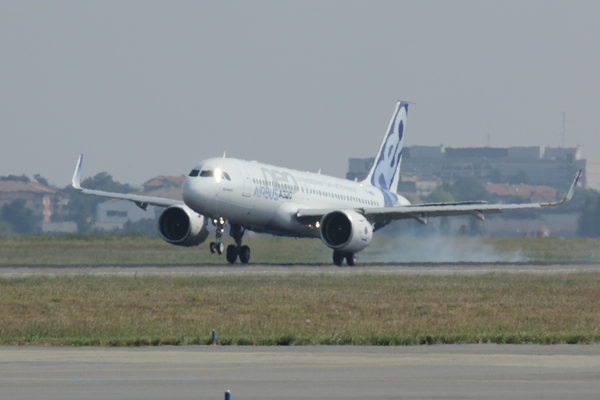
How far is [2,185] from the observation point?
16500 centimetres

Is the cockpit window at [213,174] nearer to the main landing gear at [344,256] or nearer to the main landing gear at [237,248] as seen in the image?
the main landing gear at [237,248]

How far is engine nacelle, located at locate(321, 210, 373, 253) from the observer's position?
48344mm

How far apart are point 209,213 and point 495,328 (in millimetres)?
23659

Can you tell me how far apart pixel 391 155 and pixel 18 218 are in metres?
70.7

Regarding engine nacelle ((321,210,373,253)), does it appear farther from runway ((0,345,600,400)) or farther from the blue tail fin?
runway ((0,345,600,400))

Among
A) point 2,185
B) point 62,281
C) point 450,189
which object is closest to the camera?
point 62,281

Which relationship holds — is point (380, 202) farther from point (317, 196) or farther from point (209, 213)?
point (209, 213)

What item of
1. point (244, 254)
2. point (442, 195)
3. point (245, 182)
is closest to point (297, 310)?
point (245, 182)

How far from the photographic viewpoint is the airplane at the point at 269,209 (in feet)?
151

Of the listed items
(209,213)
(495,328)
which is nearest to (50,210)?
(209,213)

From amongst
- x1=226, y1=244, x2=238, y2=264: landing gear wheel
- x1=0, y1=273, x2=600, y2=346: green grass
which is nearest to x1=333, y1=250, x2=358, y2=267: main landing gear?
x1=226, y1=244, x2=238, y2=264: landing gear wheel

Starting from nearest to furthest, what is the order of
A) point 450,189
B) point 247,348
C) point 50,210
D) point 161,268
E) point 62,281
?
point 247,348
point 62,281
point 161,268
point 450,189
point 50,210

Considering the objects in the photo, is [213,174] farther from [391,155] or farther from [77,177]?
[391,155]

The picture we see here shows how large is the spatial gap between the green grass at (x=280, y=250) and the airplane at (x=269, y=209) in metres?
2.77
